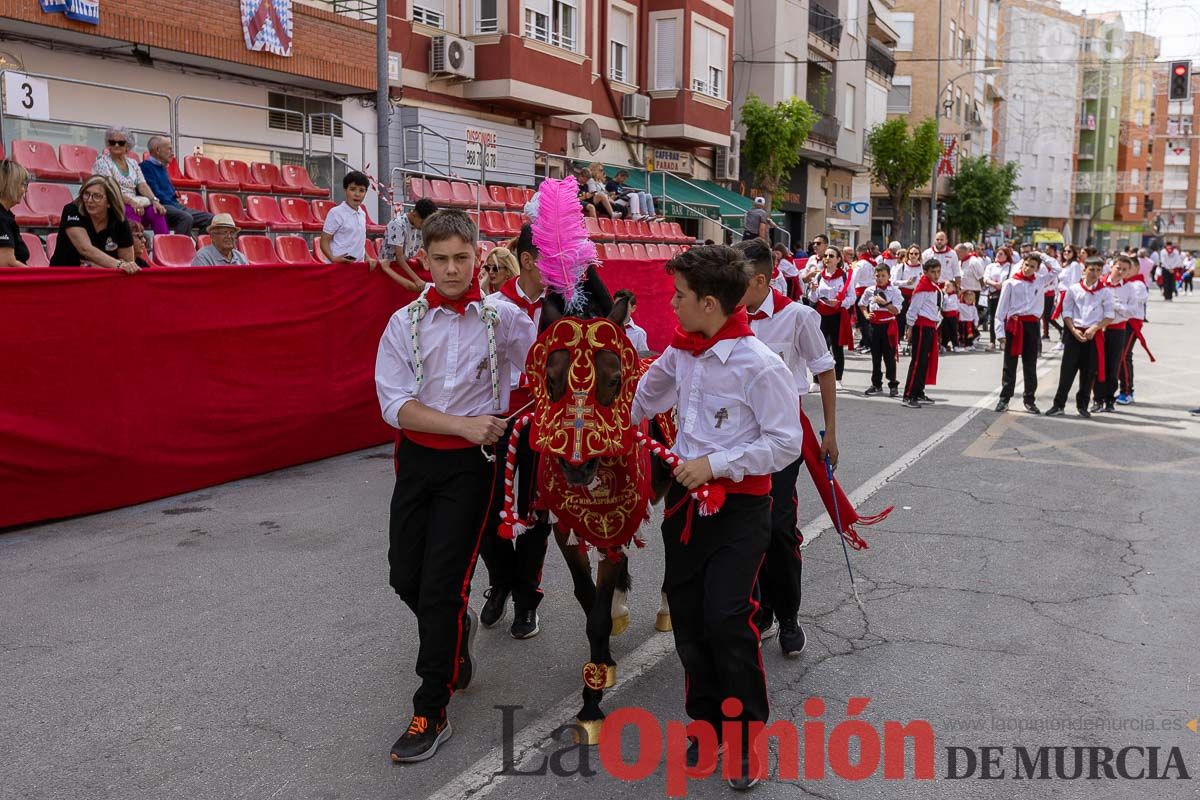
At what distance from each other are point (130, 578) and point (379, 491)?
2423 millimetres

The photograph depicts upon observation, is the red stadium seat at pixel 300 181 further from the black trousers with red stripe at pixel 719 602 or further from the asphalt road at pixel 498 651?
the black trousers with red stripe at pixel 719 602

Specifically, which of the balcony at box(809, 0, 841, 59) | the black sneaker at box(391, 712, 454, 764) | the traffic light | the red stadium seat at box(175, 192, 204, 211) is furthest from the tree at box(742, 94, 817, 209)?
the black sneaker at box(391, 712, 454, 764)

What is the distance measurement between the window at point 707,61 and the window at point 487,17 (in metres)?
8.22

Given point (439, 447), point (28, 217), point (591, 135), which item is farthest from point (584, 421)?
point (591, 135)

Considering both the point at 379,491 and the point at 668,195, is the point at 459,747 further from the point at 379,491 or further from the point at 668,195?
the point at 668,195

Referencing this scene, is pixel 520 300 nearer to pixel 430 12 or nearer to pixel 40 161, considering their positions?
pixel 40 161

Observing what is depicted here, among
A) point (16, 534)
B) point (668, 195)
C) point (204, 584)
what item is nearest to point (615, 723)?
point (204, 584)

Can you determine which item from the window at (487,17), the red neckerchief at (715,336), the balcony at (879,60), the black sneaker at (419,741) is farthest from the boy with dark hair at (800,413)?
the balcony at (879,60)

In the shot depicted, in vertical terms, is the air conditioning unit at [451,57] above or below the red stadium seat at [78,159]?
above

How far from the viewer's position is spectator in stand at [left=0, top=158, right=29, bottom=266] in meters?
7.52

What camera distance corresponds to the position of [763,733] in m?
3.88

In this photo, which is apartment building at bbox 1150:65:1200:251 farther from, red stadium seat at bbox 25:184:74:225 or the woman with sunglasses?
red stadium seat at bbox 25:184:74:225

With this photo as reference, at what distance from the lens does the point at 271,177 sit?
14.9m

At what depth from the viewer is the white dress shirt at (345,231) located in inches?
437
